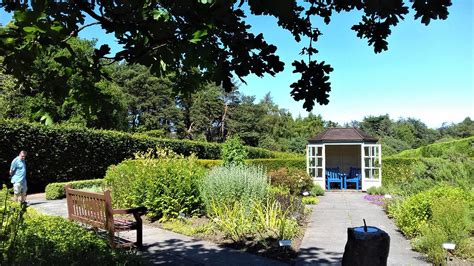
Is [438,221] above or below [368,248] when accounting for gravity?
below

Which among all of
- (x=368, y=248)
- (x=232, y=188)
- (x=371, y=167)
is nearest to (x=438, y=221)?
(x=232, y=188)

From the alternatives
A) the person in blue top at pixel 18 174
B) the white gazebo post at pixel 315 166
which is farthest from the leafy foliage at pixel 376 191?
the person in blue top at pixel 18 174

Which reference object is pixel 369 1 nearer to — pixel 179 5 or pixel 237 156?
pixel 179 5

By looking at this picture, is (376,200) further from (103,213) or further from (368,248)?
(368,248)

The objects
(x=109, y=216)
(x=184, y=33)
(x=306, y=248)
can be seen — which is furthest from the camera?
(x=306, y=248)

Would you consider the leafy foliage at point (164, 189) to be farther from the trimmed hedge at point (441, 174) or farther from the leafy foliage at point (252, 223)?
the trimmed hedge at point (441, 174)

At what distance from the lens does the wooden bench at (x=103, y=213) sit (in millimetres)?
5695

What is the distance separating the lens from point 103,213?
5.92 metres

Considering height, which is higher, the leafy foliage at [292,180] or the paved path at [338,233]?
the leafy foliage at [292,180]

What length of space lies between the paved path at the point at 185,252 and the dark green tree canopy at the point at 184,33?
3068mm

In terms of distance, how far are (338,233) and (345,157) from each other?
1237 cm

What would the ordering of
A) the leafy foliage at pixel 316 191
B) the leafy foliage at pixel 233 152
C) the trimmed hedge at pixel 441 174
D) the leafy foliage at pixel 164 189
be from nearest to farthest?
the leafy foliage at pixel 164 189, the trimmed hedge at pixel 441 174, the leafy foliage at pixel 233 152, the leafy foliage at pixel 316 191

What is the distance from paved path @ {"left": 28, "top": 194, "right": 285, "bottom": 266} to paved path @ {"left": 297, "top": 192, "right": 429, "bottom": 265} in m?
0.81

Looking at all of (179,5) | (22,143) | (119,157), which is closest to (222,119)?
(119,157)
